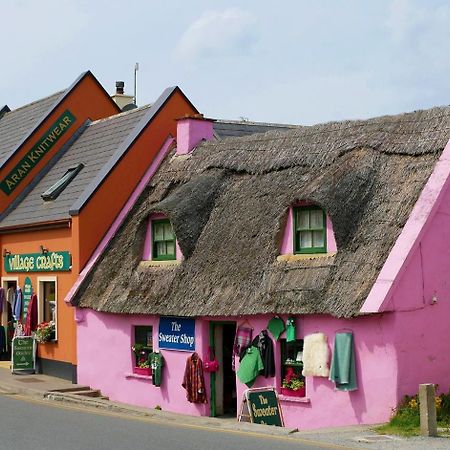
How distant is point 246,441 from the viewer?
13109mm

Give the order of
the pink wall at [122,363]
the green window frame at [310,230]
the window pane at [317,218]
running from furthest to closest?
1. the pink wall at [122,363]
2. the window pane at [317,218]
3. the green window frame at [310,230]

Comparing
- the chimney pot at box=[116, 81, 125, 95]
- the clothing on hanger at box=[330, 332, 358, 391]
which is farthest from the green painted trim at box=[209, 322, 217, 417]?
the chimney pot at box=[116, 81, 125, 95]

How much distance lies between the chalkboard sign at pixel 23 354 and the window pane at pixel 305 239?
32.2 feet

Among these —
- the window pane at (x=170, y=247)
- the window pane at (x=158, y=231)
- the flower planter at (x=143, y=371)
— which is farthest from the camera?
the window pane at (x=158, y=231)

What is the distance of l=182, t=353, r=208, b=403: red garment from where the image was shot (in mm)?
19219

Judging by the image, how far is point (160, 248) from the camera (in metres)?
21.7

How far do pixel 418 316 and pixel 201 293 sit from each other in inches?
203

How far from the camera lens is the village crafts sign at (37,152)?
90.5 ft

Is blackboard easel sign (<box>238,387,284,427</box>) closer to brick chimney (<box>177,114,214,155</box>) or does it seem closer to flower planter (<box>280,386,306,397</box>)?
flower planter (<box>280,386,306,397</box>)

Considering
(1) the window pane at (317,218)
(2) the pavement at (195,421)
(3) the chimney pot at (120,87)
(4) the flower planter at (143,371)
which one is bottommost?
(2) the pavement at (195,421)

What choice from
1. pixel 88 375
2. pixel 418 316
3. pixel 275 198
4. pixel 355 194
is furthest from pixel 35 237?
pixel 418 316

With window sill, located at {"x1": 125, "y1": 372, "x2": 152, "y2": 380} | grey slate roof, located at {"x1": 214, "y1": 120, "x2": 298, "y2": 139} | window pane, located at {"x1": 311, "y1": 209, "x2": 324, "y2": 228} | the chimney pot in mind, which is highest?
the chimney pot

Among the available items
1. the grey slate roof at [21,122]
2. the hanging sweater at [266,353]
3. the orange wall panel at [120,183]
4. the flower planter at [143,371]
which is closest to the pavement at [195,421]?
the flower planter at [143,371]

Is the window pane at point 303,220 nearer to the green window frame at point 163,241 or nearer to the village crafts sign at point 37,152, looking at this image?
the green window frame at point 163,241
